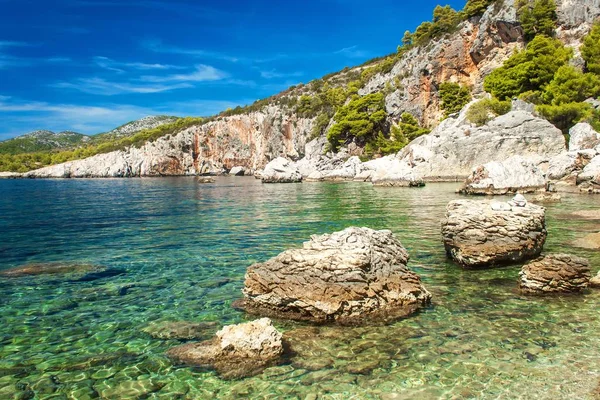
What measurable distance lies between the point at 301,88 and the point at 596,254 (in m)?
115

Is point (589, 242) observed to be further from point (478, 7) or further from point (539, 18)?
point (478, 7)

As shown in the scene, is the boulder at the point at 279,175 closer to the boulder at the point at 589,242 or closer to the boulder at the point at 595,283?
the boulder at the point at 589,242

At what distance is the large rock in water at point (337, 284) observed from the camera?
25.4 feet

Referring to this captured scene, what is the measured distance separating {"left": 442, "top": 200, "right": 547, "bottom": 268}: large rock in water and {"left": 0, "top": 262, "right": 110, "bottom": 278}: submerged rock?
1023cm

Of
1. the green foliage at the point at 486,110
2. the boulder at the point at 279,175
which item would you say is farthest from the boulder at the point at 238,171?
the green foliage at the point at 486,110

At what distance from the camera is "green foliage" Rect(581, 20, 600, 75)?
53247 millimetres

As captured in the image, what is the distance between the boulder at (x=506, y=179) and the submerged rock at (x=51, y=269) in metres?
28.9

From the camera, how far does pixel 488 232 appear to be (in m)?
11.3

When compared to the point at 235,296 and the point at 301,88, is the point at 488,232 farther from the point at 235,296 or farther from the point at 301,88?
the point at 301,88

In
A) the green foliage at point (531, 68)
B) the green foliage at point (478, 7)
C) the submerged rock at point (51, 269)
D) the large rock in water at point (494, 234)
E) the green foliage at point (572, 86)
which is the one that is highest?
the green foliage at point (478, 7)

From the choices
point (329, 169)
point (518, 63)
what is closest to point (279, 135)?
point (329, 169)

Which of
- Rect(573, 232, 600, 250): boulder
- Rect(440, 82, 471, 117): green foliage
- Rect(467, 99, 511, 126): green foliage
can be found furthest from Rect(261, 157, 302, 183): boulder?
Rect(573, 232, 600, 250): boulder

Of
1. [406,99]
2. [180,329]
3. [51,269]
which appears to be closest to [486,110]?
[406,99]

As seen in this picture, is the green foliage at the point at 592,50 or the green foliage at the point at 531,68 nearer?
the green foliage at the point at 592,50
